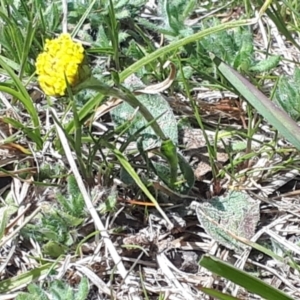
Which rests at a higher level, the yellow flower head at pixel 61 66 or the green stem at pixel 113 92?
the yellow flower head at pixel 61 66

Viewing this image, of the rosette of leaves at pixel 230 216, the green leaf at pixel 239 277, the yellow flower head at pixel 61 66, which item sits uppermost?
the yellow flower head at pixel 61 66

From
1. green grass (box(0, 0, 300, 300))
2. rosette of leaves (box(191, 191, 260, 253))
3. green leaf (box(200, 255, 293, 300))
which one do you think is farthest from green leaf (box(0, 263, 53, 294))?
green leaf (box(200, 255, 293, 300))

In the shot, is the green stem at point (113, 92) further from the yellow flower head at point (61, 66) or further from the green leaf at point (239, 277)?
the green leaf at point (239, 277)

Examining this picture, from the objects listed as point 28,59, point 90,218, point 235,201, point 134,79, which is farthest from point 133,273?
point 28,59

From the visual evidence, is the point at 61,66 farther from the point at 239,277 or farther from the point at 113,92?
the point at 239,277

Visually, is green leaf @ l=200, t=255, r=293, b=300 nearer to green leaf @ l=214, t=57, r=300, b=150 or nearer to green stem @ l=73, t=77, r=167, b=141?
green leaf @ l=214, t=57, r=300, b=150

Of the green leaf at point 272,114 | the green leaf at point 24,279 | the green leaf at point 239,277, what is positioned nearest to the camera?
the green leaf at point 239,277

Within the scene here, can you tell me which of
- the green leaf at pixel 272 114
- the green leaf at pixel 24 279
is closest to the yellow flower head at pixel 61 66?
the green leaf at pixel 272 114
